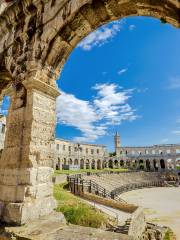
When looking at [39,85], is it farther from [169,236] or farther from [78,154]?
[78,154]

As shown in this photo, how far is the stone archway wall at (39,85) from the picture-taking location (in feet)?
11.9

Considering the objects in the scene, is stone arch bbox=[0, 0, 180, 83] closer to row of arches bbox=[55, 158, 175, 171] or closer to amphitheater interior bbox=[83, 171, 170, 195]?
amphitheater interior bbox=[83, 171, 170, 195]

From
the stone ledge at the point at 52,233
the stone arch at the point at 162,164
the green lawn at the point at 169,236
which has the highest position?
the stone arch at the point at 162,164

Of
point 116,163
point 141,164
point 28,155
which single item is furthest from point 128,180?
point 28,155

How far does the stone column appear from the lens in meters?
3.64

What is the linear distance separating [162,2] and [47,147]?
328 centimetres

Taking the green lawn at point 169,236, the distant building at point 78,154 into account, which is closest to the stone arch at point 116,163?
the distant building at point 78,154

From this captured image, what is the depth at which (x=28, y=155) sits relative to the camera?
150 inches

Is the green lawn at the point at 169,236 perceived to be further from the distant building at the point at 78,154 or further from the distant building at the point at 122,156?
the distant building at the point at 122,156

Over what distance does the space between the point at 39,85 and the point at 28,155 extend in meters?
1.44

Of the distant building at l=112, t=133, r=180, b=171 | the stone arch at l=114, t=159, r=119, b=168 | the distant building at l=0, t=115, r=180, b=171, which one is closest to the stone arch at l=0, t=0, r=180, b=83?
the distant building at l=0, t=115, r=180, b=171

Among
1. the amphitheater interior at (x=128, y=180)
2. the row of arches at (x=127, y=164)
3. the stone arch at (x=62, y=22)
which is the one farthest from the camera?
the row of arches at (x=127, y=164)

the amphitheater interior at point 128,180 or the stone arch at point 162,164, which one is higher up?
the stone arch at point 162,164

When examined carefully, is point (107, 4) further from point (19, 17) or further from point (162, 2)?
point (19, 17)
